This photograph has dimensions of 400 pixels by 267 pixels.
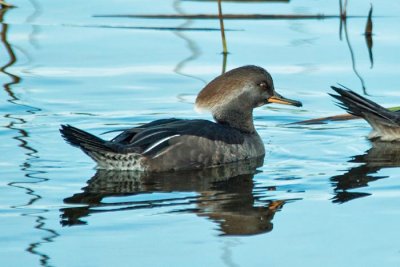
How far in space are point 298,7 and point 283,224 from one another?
828 centimetres

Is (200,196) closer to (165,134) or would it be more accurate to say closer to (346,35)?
(165,134)

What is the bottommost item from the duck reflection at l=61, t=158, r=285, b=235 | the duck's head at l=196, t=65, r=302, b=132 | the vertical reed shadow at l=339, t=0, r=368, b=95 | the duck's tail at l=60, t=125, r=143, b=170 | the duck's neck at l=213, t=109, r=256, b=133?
the duck reflection at l=61, t=158, r=285, b=235

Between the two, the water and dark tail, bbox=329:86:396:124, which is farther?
dark tail, bbox=329:86:396:124

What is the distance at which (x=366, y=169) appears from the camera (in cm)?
1038

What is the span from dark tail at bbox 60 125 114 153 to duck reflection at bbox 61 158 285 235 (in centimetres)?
26

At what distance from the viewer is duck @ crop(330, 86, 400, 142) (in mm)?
11625

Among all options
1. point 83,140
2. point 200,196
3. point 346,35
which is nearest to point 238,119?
point 83,140

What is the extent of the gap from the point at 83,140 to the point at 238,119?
1936 millimetres

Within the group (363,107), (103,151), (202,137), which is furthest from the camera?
(363,107)

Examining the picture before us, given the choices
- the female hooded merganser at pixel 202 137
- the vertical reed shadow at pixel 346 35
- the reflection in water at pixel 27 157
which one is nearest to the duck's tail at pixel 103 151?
the female hooded merganser at pixel 202 137

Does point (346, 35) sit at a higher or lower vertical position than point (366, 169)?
higher

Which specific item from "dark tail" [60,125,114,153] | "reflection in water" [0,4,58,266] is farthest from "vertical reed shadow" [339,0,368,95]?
"dark tail" [60,125,114,153]

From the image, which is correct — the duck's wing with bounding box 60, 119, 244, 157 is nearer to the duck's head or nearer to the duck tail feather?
the duck's head

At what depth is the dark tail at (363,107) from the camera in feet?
38.1
